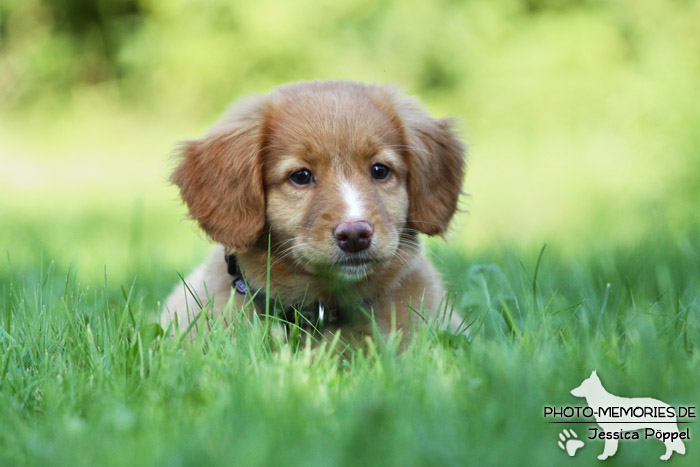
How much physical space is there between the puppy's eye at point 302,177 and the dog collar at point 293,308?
1.35 ft

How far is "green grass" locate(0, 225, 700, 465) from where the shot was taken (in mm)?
1708

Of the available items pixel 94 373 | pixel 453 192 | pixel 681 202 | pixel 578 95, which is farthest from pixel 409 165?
pixel 578 95

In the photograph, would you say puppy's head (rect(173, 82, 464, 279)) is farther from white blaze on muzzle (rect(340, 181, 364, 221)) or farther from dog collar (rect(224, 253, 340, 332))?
dog collar (rect(224, 253, 340, 332))

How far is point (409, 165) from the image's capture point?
3.33 m

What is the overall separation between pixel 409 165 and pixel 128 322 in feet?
4.14

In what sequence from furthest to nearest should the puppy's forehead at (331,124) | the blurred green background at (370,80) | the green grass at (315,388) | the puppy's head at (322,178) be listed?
1. the blurred green background at (370,80)
2. the puppy's forehead at (331,124)
3. the puppy's head at (322,178)
4. the green grass at (315,388)

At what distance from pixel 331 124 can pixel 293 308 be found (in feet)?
2.29

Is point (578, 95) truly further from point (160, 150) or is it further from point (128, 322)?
point (128, 322)

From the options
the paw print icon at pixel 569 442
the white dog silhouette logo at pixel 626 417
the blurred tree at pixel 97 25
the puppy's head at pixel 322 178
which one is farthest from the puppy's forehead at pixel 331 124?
the blurred tree at pixel 97 25

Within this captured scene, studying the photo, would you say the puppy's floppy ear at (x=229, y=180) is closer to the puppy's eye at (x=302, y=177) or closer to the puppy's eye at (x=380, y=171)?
the puppy's eye at (x=302, y=177)

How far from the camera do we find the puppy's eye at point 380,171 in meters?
3.20

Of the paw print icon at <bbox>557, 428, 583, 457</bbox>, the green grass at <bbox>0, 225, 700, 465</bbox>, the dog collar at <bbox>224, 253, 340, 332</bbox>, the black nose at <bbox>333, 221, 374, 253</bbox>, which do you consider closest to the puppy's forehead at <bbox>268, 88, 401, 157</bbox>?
the black nose at <bbox>333, 221, 374, 253</bbox>

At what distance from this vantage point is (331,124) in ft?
10.2

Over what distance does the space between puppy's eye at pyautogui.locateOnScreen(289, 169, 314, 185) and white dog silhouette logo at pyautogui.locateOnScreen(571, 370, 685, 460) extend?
56.2 inches
